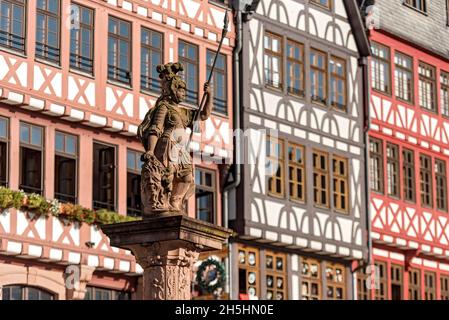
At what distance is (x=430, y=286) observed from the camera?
36.1 meters

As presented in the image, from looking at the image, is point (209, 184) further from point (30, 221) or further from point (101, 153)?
point (30, 221)

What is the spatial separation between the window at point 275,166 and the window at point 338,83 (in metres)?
2.83

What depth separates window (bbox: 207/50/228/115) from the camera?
2936 centimetres

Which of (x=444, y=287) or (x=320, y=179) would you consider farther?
(x=444, y=287)

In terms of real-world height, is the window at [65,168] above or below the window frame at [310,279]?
above

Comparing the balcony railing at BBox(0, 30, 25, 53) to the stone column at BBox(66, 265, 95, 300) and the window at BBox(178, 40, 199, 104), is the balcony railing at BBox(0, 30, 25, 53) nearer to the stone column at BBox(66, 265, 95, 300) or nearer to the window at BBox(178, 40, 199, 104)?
the stone column at BBox(66, 265, 95, 300)

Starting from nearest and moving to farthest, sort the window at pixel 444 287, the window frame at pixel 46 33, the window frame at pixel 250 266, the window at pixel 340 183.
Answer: the window frame at pixel 46 33
the window frame at pixel 250 266
the window at pixel 340 183
the window at pixel 444 287

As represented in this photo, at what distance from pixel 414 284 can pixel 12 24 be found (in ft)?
48.8

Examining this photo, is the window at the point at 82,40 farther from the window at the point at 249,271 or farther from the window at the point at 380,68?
the window at the point at 380,68

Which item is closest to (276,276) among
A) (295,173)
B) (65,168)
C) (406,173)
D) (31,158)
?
(295,173)

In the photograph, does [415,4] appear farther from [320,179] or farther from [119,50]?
[119,50]

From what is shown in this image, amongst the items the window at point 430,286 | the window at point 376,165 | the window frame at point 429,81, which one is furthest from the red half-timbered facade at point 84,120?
the window frame at point 429,81

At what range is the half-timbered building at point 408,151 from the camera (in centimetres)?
3450

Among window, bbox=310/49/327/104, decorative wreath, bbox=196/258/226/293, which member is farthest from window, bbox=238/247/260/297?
window, bbox=310/49/327/104
